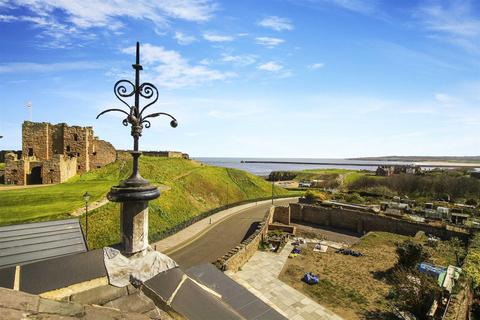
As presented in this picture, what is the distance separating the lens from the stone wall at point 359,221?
3353cm

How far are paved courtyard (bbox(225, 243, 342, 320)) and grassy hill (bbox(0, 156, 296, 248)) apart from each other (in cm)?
975

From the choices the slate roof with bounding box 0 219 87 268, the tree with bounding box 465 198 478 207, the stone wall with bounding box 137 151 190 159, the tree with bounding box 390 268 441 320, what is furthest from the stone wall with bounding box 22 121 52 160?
the tree with bounding box 465 198 478 207

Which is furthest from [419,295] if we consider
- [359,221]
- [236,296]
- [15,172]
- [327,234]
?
[15,172]

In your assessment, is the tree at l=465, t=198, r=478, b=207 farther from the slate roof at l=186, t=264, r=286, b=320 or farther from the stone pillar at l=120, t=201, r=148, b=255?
the stone pillar at l=120, t=201, r=148, b=255

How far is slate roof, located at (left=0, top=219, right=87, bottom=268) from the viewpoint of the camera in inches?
175

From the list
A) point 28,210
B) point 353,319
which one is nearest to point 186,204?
point 28,210

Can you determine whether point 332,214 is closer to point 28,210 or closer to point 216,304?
point 28,210

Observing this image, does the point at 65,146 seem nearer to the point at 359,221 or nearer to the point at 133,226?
the point at 133,226

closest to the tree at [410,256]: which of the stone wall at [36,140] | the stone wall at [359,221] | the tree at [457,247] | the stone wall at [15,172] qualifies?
the tree at [457,247]

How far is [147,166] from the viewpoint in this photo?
4416 cm

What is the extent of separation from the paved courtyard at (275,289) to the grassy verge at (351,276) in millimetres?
787

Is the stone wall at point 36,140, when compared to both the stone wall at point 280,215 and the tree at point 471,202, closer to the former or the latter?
the stone wall at point 280,215

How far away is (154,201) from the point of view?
31.1 metres

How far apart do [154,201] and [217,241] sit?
895 cm
